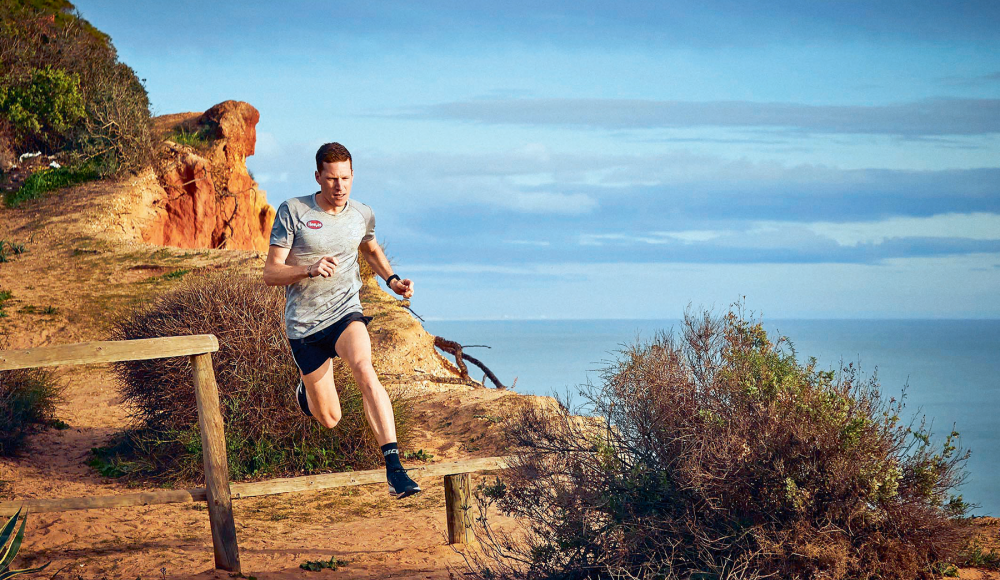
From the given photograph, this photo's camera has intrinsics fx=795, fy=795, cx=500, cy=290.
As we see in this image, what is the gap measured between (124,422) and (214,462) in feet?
20.6

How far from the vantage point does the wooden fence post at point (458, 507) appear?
6.32 m

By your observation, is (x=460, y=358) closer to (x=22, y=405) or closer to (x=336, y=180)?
(x=22, y=405)

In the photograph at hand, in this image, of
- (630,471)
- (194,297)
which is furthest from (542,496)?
(194,297)

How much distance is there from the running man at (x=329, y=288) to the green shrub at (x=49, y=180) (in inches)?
764

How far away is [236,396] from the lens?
26.7 feet

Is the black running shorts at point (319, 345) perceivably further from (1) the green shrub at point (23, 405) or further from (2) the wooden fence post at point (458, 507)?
(1) the green shrub at point (23, 405)

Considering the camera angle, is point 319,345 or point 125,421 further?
point 125,421

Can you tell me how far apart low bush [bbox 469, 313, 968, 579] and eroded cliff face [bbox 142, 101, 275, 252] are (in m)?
18.4

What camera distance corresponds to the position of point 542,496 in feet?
14.8

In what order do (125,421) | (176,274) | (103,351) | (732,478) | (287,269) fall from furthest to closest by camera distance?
1. (176,274)
2. (125,421)
3. (103,351)
4. (287,269)
5. (732,478)

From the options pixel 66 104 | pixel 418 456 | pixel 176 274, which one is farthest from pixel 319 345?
pixel 66 104

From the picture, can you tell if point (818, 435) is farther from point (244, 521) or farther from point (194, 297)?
point (194, 297)

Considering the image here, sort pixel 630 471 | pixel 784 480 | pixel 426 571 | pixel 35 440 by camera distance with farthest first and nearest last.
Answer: pixel 35 440 < pixel 426 571 < pixel 630 471 < pixel 784 480

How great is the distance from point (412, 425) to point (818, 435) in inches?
262
